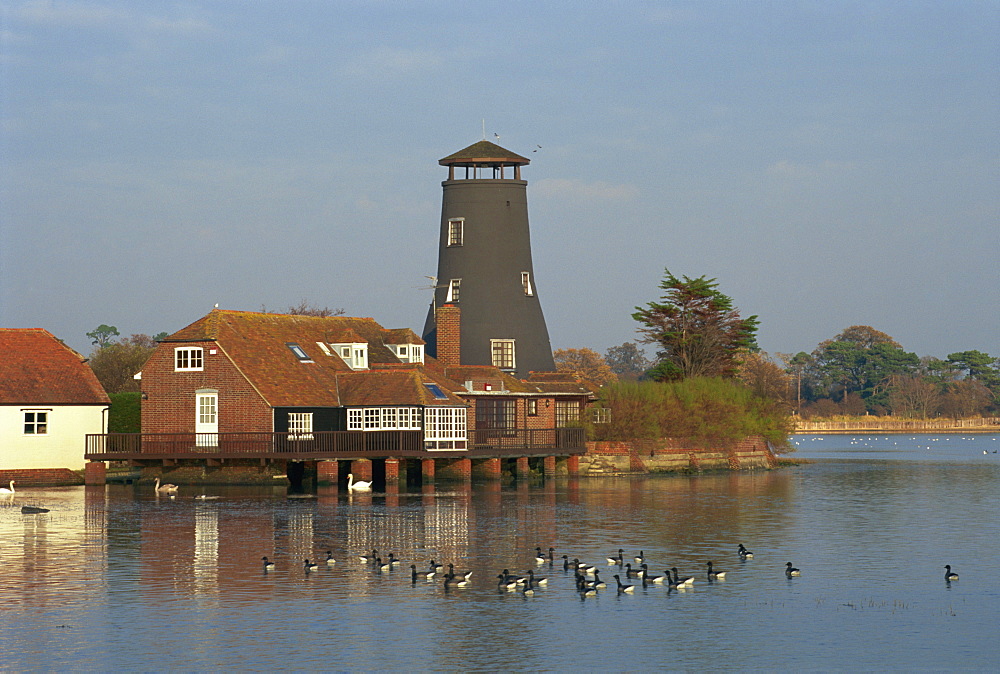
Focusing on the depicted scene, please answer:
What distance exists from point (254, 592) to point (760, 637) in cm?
1126

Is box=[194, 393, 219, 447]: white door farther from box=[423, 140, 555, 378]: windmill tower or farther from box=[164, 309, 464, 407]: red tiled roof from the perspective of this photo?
box=[423, 140, 555, 378]: windmill tower

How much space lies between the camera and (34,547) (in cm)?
3841

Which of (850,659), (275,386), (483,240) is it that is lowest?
(850,659)

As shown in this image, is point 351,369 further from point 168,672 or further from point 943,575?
point 168,672

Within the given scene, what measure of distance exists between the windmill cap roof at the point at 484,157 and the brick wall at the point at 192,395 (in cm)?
2231

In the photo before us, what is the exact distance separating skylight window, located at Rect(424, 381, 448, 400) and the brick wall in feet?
22.9

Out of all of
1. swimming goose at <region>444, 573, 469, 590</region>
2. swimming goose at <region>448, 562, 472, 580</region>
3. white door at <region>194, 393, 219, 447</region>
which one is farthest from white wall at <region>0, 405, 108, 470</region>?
swimming goose at <region>444, 573, 469, 590</region>

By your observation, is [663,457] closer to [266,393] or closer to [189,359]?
[266,393]

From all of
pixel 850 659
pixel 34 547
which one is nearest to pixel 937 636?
pixel 850 659

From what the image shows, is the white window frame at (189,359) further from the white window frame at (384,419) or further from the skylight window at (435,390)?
the skylight window at (435,390)

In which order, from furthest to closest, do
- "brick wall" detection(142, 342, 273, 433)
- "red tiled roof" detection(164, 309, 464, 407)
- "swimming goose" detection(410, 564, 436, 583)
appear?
"red tiled roof" detection(164, 309, 464, 407) → "brick wall" detection(142, 342, 273, 433) → "swimming goose" detection(410, 564, 436, 583)

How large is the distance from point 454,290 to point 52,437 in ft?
81.0

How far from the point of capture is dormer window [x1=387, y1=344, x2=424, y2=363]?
67.9m

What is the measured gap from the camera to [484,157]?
76.4m
